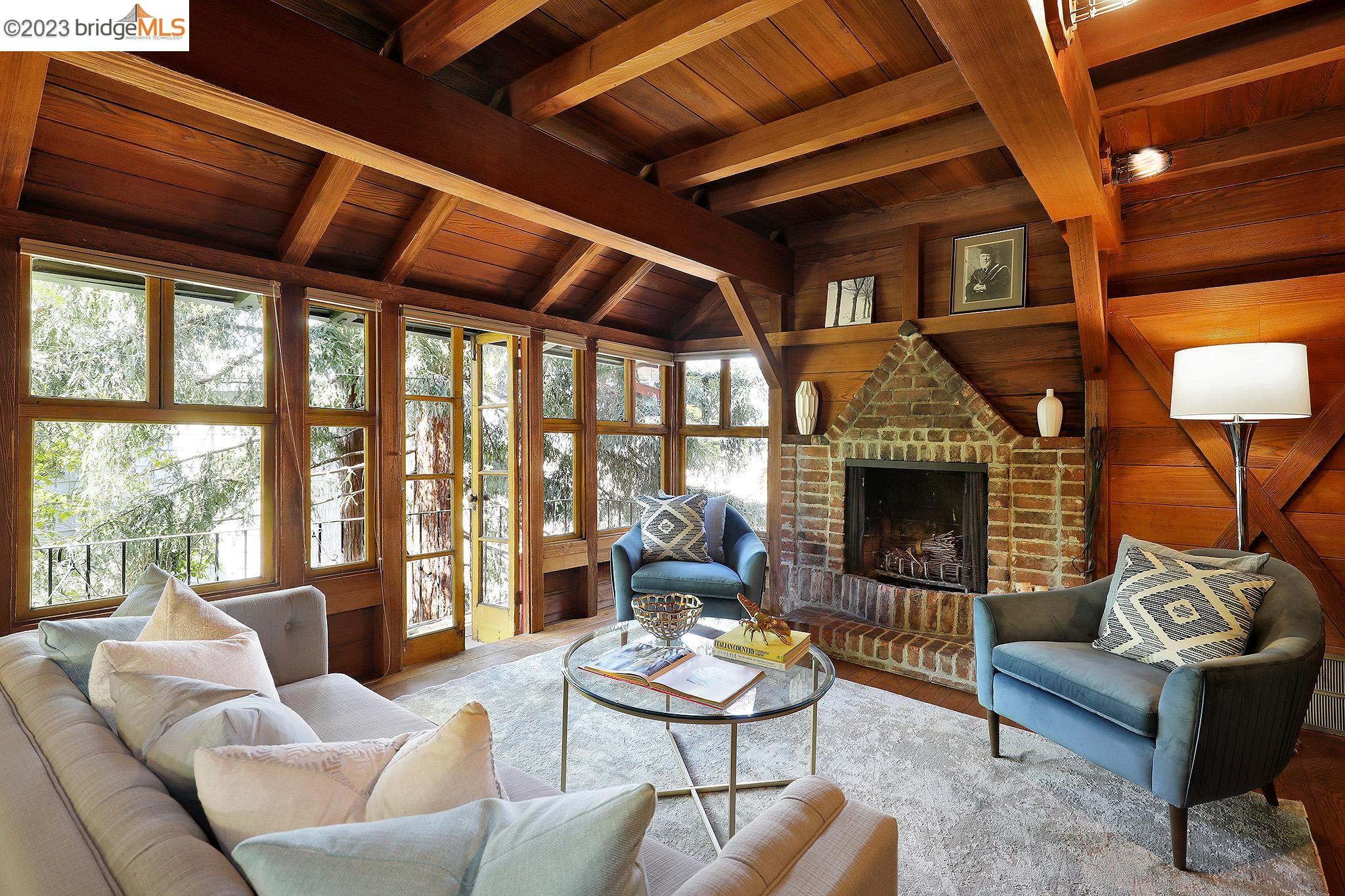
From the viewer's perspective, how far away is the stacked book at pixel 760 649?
2.20 m

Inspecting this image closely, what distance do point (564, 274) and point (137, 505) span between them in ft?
7.77

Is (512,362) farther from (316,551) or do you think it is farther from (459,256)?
(316,551)

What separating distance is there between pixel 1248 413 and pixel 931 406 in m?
1.49

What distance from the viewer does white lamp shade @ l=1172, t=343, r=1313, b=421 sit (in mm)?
2480

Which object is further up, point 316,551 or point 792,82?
point 792,82

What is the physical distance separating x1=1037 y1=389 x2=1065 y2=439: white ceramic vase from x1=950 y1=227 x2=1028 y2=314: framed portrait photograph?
552 millimetres

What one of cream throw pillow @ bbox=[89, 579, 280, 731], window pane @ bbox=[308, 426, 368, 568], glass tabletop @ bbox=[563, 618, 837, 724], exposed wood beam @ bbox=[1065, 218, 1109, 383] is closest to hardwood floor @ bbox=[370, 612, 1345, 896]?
window pane @ bbox=[308, 426, 368, 568]

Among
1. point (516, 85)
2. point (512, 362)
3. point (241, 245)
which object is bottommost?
point (512, 362)

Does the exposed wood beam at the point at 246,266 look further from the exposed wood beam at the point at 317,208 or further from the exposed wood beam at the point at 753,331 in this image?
the exposed wood beam at the point at 753,331

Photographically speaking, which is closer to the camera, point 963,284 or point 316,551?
point 316,551

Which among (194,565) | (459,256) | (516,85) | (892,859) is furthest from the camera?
(459,256)

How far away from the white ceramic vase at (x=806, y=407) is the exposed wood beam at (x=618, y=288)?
50.3 inches

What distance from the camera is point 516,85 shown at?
2443 millimetres

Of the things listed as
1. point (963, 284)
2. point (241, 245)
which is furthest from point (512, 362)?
point (963, 284)
